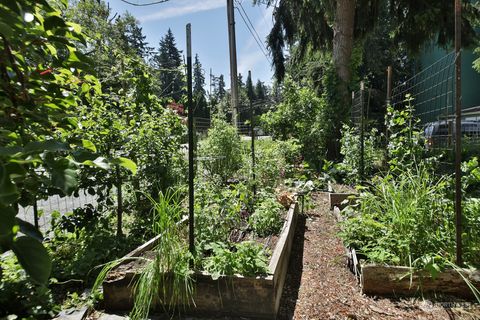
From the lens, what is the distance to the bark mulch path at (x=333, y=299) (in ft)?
7.18

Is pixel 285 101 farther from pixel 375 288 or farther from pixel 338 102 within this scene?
pixel 375 288

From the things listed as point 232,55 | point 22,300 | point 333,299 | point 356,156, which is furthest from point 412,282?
point 232,55

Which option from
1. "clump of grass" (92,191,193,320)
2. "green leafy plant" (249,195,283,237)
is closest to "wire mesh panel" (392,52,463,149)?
"green leafy plant" (249,195,283,237)

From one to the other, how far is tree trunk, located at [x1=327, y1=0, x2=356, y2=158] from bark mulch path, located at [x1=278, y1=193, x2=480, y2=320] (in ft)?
17.2

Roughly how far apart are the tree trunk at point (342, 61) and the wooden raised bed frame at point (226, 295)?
6.41m

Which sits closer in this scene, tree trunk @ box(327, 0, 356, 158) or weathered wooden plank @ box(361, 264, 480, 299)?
weathered wooden plank @ box(361, 264, 480, 299)

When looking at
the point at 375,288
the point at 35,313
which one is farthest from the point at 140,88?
the point at 375,288

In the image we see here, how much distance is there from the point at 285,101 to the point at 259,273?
24.1ft

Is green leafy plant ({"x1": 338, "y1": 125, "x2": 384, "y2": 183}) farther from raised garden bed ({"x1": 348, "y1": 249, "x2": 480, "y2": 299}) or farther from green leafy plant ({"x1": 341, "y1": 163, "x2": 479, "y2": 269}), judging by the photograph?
raised garden bed ({"x1": 348, "y1": 249, "x2": 480, "y2": 299})

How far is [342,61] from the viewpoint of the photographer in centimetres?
836

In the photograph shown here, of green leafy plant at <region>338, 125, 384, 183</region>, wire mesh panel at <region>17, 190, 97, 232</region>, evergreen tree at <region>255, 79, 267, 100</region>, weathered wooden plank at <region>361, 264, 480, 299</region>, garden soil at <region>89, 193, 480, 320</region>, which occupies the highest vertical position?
evergreen tree at <region>255, 79, 267, 100</region>

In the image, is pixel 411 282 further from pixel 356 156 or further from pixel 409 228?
pixel 356 156

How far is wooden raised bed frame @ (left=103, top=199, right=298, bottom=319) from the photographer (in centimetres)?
214

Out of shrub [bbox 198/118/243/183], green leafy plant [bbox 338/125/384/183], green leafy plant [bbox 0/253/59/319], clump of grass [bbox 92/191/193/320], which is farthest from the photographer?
shrub [bbox 198/118/243/183]
